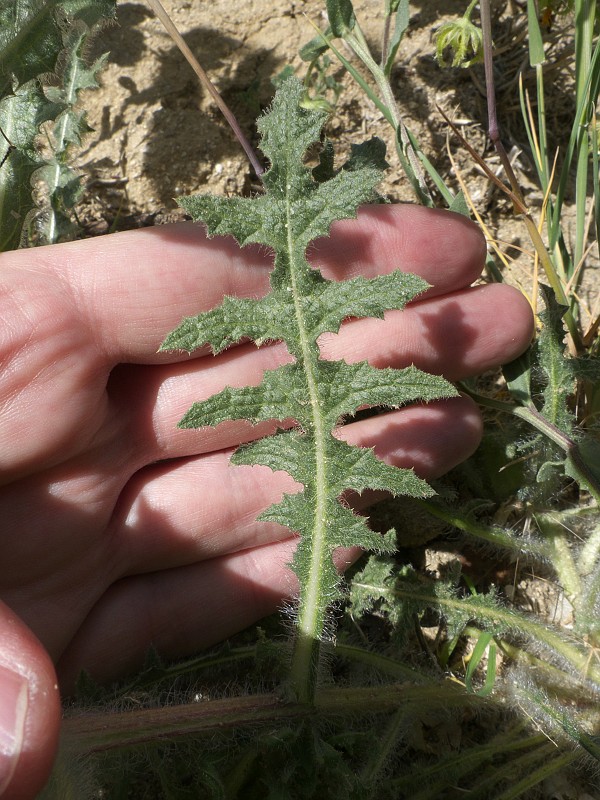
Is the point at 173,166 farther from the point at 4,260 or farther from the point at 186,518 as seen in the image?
the point at 186,518

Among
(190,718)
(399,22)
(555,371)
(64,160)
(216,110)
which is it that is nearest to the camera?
(190,718)

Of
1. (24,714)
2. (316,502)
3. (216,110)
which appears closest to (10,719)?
(24,714)

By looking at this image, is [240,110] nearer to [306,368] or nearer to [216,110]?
[216,110]

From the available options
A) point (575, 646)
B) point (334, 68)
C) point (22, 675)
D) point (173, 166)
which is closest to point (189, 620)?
point (22, 675)

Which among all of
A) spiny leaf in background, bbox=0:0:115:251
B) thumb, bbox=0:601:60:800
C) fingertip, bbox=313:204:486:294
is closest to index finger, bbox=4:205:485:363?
fingertip, bbox=313:204:486:294

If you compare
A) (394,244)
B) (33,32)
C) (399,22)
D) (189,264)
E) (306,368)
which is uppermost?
(33,32)

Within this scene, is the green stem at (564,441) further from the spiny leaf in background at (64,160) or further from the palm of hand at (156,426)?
the spiny leaf in background at (64,160)
